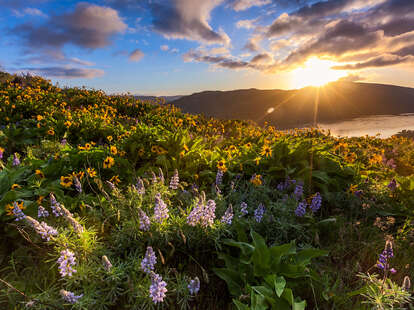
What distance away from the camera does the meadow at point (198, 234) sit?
196cm

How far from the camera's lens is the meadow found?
6.42ft

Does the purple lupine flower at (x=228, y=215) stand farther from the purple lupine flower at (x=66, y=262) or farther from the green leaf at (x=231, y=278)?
the purple lupine flower at (x=66, y=262)

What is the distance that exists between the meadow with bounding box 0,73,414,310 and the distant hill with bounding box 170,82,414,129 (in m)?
33.4

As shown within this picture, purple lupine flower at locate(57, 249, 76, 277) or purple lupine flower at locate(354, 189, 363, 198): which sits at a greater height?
purple lupine flower at locate(57, 249, 76, 277)

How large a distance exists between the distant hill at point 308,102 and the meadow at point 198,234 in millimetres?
33442

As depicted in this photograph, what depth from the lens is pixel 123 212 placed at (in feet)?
8.46

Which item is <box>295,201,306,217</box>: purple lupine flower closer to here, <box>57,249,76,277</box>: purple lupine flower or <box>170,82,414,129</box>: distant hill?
<box>57,249,76,277</box>: purple lupine flower

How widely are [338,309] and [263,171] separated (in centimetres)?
258

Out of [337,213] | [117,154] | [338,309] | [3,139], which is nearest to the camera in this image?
[338,309]

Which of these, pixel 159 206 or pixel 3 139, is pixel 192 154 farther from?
pixel 3 139

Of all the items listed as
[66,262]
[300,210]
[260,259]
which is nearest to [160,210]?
[66,262]

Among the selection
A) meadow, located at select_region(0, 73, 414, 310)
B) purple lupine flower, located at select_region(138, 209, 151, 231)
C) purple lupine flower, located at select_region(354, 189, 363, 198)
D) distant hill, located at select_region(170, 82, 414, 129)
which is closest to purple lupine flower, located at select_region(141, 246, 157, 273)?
meadow, located at select_region(0, 73, 414, 310)

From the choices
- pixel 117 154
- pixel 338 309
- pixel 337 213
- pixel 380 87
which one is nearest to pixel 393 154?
pixel 337 213

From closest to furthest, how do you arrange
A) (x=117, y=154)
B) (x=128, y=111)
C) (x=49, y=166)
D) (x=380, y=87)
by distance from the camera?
1. (x=49, y=166)
2. (x=117, y=154)
3. (x=128, y=111)
4. (x=380, y=87)
